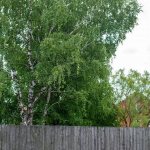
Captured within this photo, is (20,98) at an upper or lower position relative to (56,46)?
lower

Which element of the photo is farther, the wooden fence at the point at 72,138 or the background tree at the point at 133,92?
the background tree at the point at 133,92

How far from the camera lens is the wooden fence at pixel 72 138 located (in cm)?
1476

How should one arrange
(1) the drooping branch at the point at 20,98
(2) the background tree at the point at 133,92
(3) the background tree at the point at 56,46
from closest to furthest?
(3) the background tree at the point at 56,46
(1) the drooping branch at the point at 20,98
(2) the background tree at the point at 133,92

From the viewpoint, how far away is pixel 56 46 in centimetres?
1686

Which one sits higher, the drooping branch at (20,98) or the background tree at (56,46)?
the background tree at (56,46)

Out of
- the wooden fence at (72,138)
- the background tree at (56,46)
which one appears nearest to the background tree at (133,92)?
the background tree at (56,46)

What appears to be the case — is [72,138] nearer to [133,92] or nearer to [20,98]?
[20,98]

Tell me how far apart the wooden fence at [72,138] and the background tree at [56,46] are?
7.38 ft

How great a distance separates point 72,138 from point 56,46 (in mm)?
3352

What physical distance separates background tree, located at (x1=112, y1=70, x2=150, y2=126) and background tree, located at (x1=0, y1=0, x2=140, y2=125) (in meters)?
14.1

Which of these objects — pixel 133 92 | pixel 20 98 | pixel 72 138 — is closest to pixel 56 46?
pixel 20 98

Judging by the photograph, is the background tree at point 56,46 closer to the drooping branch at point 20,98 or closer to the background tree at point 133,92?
the drooping branch at point 20,98

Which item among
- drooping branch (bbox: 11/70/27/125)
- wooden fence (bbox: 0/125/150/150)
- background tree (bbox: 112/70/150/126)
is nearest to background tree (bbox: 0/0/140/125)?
drooping branch (bbox: 11/70/27/125)

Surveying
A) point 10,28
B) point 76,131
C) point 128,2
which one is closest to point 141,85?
point 128,2
